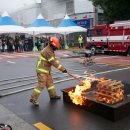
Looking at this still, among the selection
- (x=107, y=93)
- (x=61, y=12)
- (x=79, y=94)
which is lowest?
(x=79, y=94)

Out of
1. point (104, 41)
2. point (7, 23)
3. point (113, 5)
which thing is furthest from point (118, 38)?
point (7, 23)

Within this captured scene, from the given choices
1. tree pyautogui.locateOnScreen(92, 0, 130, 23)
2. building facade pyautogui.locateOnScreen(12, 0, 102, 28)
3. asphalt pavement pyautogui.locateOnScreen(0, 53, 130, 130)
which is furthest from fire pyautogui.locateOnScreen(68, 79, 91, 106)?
building facade pyautogui.locateOnScreen(12, 0, 102, 28)

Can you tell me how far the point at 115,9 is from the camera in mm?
28984

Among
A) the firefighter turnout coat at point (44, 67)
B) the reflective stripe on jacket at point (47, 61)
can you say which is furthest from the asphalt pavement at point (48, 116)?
the reflective stripe on jacket at point (47, 61)

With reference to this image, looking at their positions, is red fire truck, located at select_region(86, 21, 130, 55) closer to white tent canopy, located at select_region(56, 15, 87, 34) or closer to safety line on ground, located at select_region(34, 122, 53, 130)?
white tent canopy, located at select_region(56, 15, 87, 34)

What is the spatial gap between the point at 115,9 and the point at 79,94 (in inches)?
918

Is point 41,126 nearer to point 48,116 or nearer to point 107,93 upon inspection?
point 48,116

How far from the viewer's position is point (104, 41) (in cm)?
2411

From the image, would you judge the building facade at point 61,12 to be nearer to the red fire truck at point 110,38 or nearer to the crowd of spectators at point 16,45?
the crowd of spectators at point 16,45

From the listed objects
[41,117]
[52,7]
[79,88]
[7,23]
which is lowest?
[41,117]

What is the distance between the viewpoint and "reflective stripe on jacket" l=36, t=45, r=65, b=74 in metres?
7.65

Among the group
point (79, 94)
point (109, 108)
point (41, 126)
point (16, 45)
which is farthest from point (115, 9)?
point (41, 126)

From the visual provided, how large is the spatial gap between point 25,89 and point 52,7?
40.1m

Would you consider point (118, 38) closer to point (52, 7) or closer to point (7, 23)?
point (7, 23)
